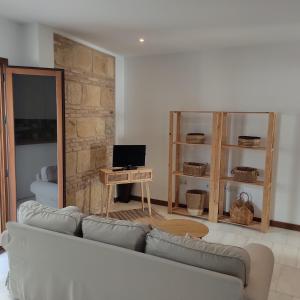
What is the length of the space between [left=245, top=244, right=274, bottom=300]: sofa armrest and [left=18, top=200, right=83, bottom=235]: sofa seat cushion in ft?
3.99

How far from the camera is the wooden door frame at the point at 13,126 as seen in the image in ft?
10.3

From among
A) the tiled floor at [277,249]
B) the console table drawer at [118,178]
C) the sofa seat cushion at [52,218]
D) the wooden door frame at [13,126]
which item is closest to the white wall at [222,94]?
the tiled floor at [277,249]

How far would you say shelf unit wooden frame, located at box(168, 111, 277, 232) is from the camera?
3963 millimetres

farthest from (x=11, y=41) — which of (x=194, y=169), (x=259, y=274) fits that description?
(x=259, y=274)

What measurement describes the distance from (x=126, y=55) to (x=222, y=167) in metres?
2.46

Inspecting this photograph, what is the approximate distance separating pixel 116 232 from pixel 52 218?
534mm

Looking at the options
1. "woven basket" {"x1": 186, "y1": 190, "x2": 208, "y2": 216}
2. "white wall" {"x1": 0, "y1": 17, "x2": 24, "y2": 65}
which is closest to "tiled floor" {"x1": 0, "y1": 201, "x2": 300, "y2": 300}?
"woven basket" {"x1": 186, "y1": 190, "x2": 208, "y2": 216}

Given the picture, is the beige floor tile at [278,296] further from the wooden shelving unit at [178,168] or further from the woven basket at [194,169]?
the woven basket at [194,169]

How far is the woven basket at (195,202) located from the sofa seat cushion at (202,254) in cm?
271

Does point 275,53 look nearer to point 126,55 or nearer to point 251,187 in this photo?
point 251,187

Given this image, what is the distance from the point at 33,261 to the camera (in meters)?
2.16

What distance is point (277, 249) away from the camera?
3.56 m

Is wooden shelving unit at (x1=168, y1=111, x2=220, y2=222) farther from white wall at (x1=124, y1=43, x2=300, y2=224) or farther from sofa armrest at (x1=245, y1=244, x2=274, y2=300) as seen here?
sofa armrest at (x1=245, y1=244, x2=274, y2=300)

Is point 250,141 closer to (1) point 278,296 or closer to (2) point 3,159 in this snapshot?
(1) point 278,296
